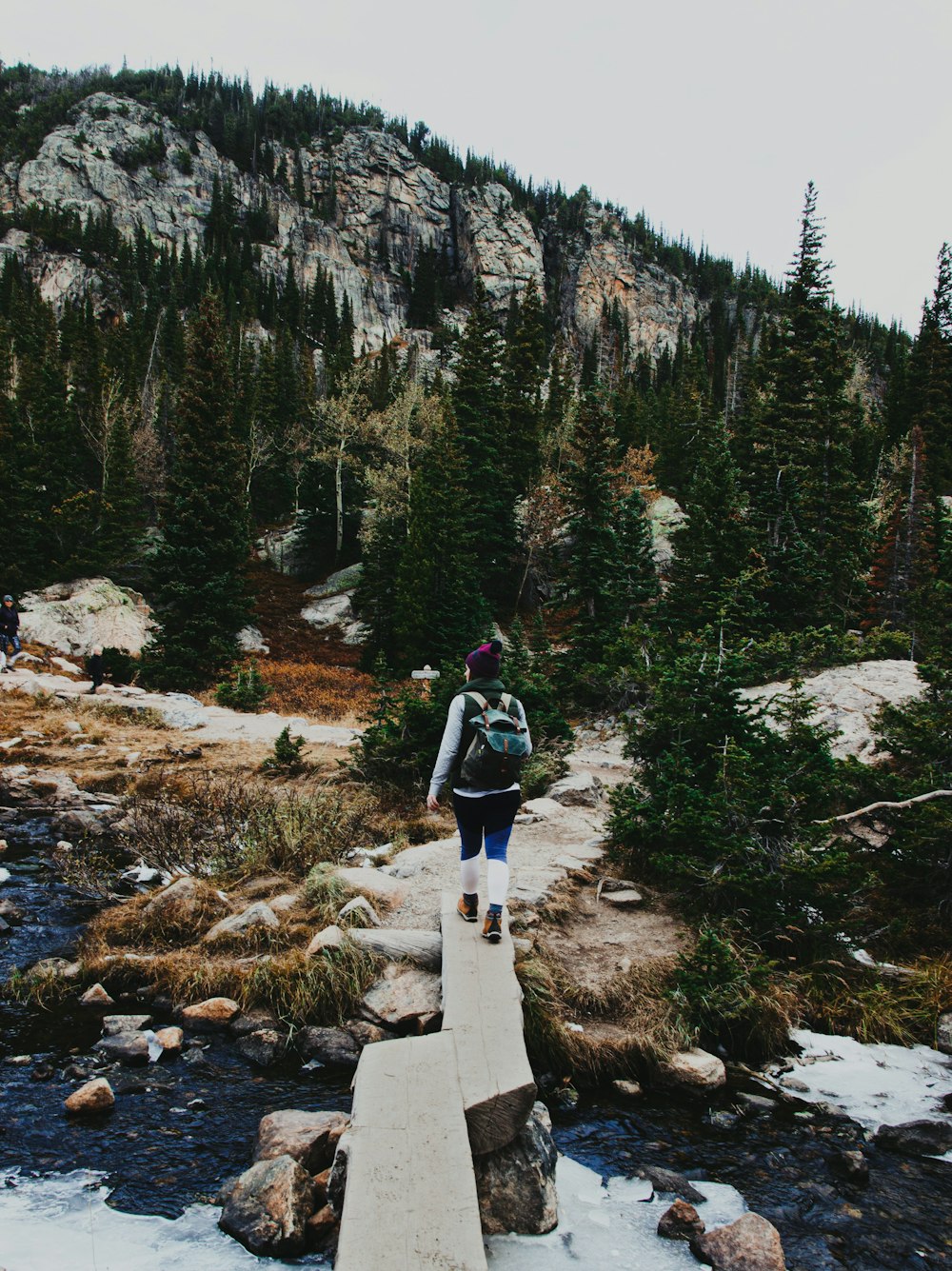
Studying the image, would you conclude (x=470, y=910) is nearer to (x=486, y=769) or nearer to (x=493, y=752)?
(x=486, y=769)

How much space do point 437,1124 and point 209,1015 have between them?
2955mm

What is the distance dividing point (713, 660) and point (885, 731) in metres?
2.78

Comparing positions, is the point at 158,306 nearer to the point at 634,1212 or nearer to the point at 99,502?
the point at 99,502

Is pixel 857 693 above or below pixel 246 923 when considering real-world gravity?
above

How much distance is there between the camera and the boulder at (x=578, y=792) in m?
11.8

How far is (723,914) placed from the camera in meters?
7.07

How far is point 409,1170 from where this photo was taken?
3.31m

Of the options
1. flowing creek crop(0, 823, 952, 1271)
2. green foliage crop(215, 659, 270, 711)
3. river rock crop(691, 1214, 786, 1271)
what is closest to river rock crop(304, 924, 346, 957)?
flowing creek crop(0, 823, 952, 1271)

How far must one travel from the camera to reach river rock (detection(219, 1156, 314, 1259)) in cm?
354

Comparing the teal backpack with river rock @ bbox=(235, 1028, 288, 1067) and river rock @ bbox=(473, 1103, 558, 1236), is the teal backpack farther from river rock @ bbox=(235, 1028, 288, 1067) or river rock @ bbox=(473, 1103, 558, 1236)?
river rock @ bbox=(235, 1028, 288, 1067)

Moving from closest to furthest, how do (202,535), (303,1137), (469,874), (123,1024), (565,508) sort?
(303,1137), (123,1024), (469,874), (202,535), (565,508)

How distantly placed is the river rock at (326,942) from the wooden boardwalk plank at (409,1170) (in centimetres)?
184

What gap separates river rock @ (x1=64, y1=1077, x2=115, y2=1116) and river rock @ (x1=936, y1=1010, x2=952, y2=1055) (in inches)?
251

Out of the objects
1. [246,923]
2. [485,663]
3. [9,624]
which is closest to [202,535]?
[9,624]
